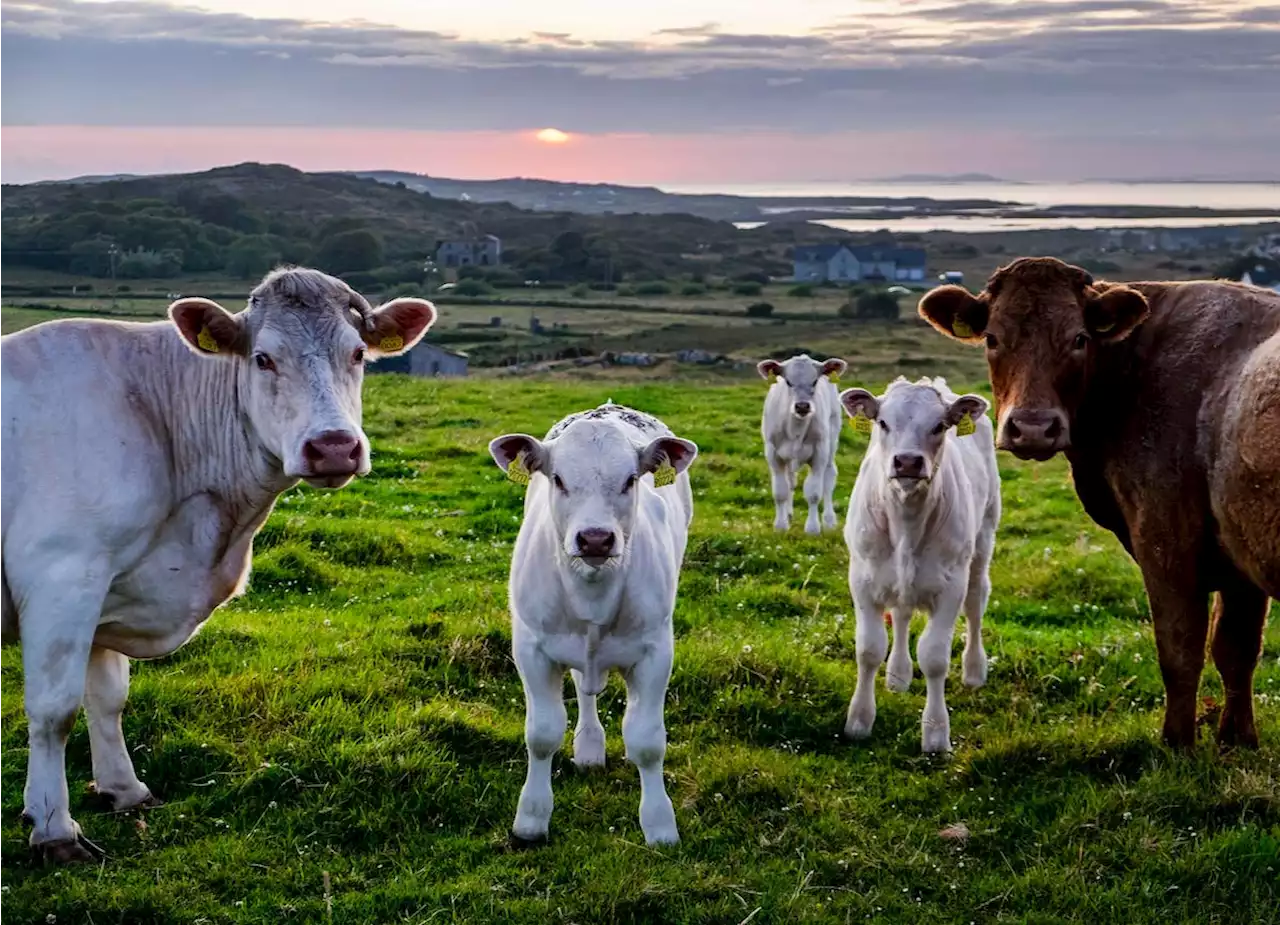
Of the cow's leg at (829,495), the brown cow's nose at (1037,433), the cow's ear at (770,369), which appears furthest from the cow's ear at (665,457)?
the cow's ear at (770,369)

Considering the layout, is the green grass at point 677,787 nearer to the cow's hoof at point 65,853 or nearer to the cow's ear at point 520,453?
the cow's hoof at point 65,853

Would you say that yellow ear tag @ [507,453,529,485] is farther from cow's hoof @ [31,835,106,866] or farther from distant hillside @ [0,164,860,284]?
distant hillside @ [0,164,860,284]

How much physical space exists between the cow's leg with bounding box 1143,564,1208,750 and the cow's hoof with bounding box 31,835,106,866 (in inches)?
242

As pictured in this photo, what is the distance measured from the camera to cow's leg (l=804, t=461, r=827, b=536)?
1461cm

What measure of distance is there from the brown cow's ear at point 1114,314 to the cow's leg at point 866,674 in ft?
7.87

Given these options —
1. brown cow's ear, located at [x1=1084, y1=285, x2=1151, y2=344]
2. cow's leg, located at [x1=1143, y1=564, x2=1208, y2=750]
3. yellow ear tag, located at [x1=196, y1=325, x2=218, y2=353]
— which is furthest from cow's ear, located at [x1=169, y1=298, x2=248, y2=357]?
cow's leg, located at [x1=1143, y1=564, x2=1208, y2=750]

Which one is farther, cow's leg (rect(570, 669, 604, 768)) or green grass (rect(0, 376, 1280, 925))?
cow's leg (rect(570, 669, 604, 768))

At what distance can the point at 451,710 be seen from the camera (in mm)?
8141

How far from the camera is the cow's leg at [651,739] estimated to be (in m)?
6.80

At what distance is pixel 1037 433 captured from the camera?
23.5ft

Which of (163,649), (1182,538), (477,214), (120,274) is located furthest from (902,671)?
(477,214)

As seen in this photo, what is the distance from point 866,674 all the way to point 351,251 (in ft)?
183

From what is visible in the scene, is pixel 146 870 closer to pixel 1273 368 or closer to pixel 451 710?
pixel 451 710

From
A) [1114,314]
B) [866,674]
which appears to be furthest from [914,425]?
[866,674]
